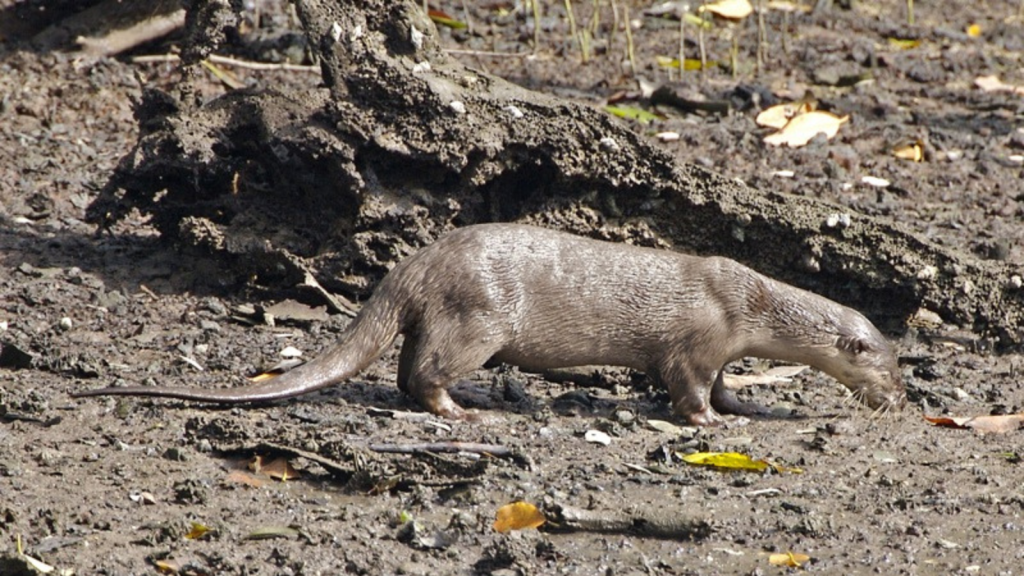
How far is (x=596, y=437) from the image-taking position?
16.5ft

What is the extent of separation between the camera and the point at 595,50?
10.1m

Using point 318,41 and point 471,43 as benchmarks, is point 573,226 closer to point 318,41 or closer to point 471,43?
point 318,41

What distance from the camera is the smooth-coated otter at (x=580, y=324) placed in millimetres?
5094

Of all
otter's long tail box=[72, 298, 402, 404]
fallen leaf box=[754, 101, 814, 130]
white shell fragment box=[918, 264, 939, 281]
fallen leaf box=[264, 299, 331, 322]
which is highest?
otter's long tail box=[72, 298, 402, 404]

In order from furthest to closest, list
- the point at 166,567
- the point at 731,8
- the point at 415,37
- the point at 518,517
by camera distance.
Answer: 1. the point at 731,8
2. the point at 415,37
3. the point at 518,517
4. the point at 166,567

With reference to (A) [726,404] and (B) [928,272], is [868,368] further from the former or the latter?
(B) [928,272]

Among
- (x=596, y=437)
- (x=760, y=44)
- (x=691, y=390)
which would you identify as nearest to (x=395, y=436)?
(x=596, y=437)

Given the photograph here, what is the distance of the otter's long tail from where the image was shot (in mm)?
4801

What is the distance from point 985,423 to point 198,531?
2953 mm

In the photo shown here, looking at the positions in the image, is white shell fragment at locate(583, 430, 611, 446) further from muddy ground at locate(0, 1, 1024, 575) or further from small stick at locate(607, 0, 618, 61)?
small stick at locate(607, 0, 618, 61)

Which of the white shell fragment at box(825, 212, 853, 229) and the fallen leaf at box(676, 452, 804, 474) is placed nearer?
the fallen leaf at box(676, 452, 804, 474)

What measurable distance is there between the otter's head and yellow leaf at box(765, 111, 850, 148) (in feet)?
10.1

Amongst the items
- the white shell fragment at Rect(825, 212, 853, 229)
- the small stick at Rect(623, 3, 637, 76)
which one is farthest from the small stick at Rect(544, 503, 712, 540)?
the small stick at Rect(623, 3, 637, 76)

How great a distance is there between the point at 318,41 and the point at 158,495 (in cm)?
247
